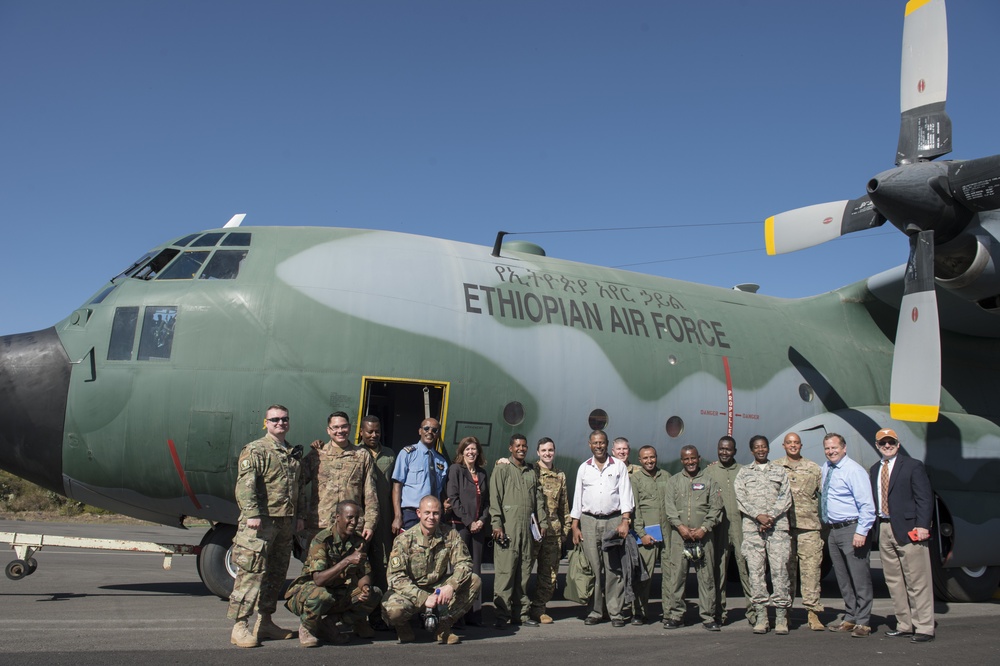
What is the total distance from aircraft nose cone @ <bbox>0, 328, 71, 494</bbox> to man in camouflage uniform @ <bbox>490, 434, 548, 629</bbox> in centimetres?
459

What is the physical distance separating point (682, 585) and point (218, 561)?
16.0 ft

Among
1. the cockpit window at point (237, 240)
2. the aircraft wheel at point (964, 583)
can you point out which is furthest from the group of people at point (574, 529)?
the aircraft wheel at point (964, 583)

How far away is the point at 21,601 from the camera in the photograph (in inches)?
324

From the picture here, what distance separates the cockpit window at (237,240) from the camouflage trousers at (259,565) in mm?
3765

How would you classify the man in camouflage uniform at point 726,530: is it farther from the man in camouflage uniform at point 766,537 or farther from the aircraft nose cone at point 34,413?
the aircraft nose cone at point 34,413

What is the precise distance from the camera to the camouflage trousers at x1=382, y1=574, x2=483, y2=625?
252 inches

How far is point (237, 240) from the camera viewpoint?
909cm

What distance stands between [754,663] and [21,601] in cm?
729

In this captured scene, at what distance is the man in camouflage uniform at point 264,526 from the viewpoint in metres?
6.23

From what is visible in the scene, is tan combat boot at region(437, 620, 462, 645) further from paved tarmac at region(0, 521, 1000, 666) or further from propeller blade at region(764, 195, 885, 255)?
propeller blade at region(764, 195, 885, 255)

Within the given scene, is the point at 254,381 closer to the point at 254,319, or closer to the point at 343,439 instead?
the point at 254,319

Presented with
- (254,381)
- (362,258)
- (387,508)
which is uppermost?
(362,258)

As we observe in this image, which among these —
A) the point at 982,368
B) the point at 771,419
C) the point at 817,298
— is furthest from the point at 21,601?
the point at 982,368

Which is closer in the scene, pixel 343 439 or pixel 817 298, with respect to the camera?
pixel 343 439
